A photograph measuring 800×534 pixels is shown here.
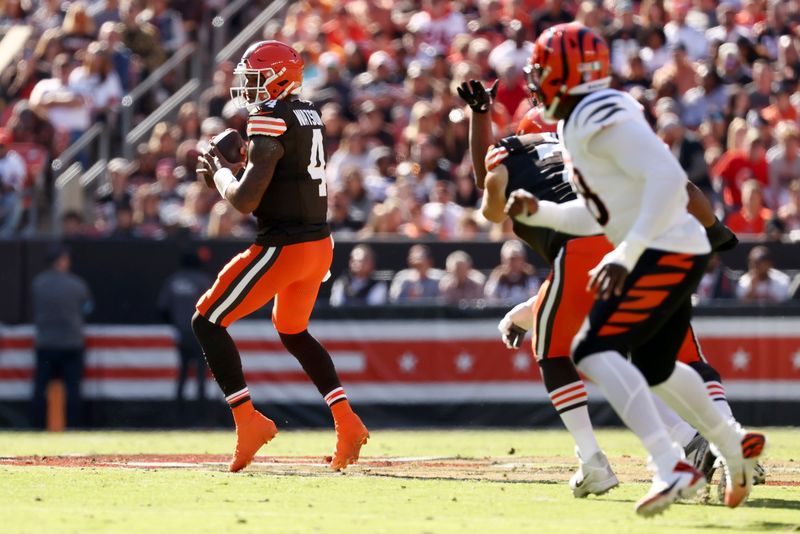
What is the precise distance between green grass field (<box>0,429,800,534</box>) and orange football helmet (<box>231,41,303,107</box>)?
2076mm

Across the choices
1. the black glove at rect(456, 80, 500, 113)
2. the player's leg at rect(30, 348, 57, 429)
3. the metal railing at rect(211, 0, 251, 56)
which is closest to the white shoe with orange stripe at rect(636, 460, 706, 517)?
the black glove at rect(456, 80, 500, 113)

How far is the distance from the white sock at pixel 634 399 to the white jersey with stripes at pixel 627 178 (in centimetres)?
43

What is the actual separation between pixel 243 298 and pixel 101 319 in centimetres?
744

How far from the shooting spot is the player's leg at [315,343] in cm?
905

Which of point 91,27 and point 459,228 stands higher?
point 91,27

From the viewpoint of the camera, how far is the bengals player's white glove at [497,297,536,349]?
8461 mm

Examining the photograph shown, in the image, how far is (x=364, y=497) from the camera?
759 cm

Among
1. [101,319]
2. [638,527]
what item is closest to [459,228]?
[101,319]

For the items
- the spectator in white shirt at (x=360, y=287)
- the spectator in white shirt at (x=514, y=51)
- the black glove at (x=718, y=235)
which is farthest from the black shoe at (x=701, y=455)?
the spectator in white shirt at (x=514, y=51)

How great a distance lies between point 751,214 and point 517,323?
25.0ft

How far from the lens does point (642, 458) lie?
10266mm

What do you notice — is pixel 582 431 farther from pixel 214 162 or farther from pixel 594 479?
pixel 214 162

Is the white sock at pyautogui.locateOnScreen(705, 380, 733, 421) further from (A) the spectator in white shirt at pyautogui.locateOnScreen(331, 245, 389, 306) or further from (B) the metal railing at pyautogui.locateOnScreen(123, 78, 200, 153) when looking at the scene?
(B) the metal railing at pyautogui.locateOnScreen(123, 78, 200, 153)

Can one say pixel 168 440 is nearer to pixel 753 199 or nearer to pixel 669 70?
pixel 753 199
